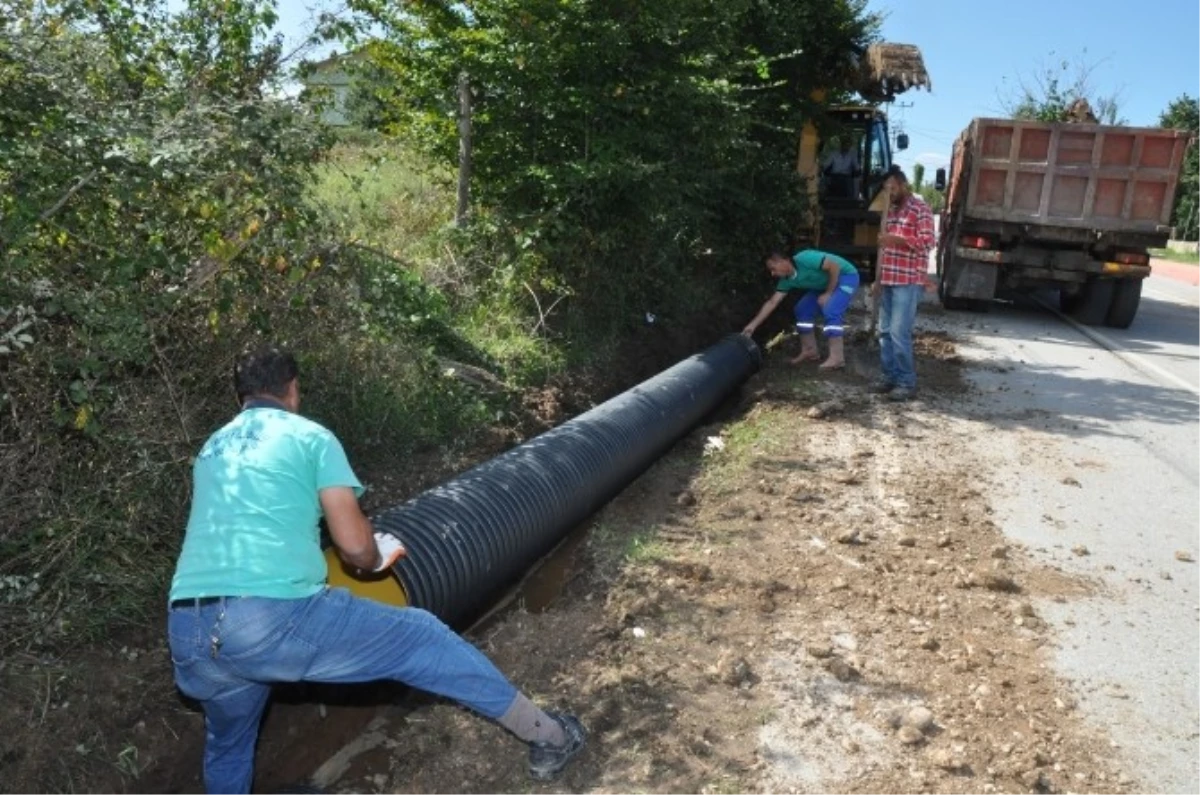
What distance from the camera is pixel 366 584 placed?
3.12 m

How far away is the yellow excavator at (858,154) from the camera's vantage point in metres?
10.5

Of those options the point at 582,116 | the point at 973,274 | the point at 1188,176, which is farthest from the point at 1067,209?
the point at 1188,176

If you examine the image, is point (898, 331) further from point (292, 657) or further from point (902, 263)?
point (292, 657)

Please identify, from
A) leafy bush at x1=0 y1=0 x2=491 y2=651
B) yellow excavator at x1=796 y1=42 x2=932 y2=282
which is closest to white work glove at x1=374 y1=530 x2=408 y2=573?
leafy bush at x1=0 y1=0 x2=491 y2=651

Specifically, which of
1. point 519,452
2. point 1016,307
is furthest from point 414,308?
point 1016,307

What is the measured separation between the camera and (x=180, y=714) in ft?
10.6

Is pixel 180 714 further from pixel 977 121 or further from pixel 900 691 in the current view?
pixel 977 121

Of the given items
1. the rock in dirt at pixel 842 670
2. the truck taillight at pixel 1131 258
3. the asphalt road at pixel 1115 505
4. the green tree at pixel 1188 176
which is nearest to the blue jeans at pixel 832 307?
the asphalt road at pixel 1115 505

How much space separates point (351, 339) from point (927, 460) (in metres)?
3.57

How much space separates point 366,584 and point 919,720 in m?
1.92

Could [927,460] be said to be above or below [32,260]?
below

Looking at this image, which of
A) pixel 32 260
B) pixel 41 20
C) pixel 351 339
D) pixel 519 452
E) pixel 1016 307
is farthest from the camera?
pixel 1016 307

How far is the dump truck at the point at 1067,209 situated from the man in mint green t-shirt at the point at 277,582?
9871 mm

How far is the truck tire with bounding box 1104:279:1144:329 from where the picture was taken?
424 inches
